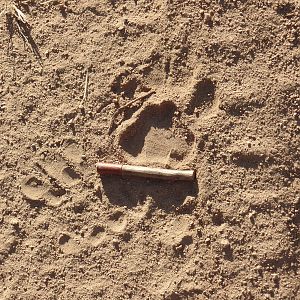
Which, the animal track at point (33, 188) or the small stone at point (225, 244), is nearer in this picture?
the small stone at point (225, 244)

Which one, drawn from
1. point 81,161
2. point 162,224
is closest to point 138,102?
point 81,161

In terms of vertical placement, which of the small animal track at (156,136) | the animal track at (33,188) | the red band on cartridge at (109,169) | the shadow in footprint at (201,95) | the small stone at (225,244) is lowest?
the small stone at (225,244)

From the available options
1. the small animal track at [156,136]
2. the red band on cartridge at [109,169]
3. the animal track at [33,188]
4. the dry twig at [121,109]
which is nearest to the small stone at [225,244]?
the small animal track at [156,136]

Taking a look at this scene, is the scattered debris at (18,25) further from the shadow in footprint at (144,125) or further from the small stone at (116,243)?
the small stone at (116,243)

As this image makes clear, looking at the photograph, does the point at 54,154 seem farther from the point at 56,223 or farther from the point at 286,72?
the point at 286,72

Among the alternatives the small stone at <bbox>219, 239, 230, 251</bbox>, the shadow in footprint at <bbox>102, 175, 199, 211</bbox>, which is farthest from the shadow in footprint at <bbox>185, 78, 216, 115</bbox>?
the small stone at <bbox>219, 239, 230, 251</bbox>

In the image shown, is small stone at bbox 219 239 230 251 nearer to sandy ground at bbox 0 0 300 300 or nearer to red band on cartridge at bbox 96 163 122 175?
sandy ground at bbox 0 0 300 300

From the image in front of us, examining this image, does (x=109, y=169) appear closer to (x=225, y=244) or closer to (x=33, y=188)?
(x=33, y=188)

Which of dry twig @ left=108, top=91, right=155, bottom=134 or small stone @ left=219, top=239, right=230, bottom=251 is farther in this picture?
dry twig @ left=108, top=91, right=155, bottom=134

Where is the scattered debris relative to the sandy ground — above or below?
above
